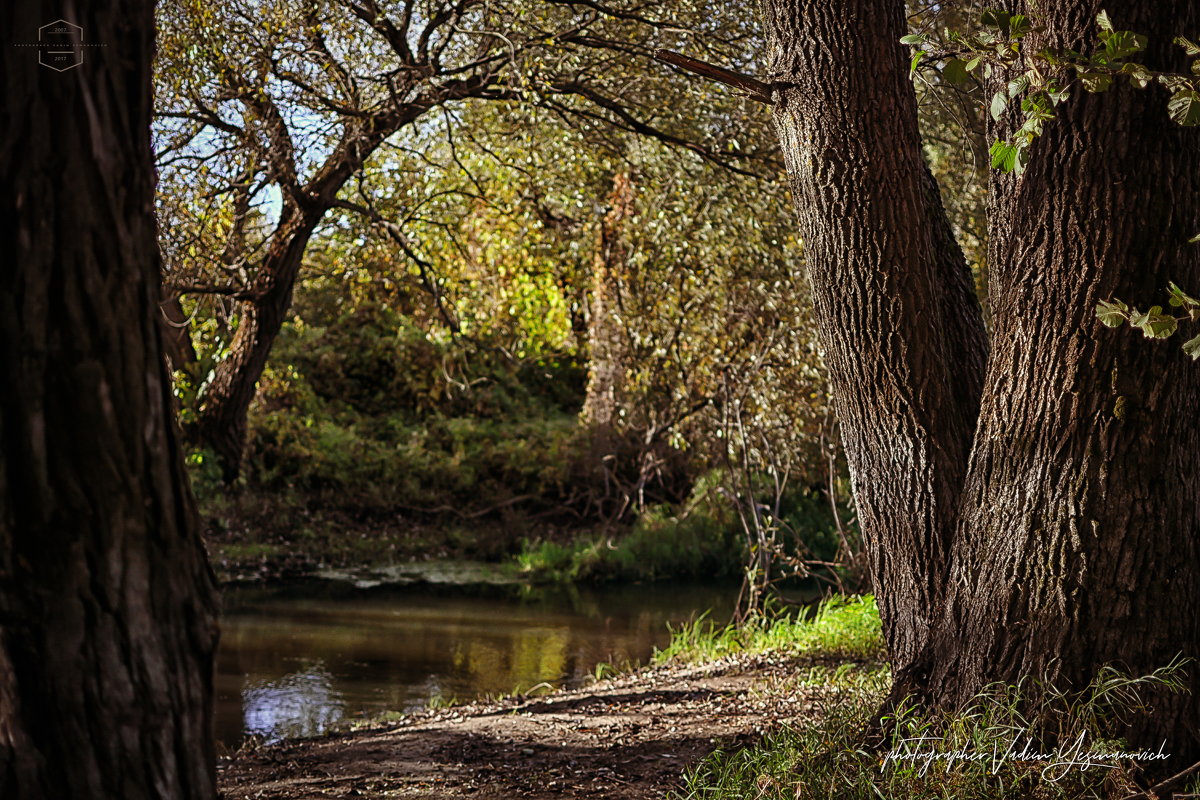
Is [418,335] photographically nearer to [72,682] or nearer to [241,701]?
[241,701]

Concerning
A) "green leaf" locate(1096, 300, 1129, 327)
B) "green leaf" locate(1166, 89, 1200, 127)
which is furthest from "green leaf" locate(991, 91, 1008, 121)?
"green leaf" locate(1096, 300, 1129, 327)

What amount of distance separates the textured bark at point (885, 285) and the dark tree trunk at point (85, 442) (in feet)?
8.53

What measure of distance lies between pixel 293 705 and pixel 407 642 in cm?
200

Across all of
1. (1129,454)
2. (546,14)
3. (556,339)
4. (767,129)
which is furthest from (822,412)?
(1129,454)

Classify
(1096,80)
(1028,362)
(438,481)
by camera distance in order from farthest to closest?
(438,481) → (1028,362) → (1096,80)

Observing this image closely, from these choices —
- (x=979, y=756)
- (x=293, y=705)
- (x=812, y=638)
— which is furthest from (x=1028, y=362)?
(x=293, y=705)

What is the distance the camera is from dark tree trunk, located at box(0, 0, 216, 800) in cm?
183

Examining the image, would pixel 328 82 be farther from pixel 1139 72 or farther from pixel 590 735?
pixel 1139 72

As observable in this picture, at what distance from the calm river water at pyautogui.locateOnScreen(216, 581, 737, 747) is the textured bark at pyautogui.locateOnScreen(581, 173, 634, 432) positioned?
2.70 m

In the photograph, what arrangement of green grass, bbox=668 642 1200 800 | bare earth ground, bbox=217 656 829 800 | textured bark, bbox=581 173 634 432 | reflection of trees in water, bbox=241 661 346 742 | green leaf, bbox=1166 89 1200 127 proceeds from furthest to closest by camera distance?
1. textured bark, bbox=581 173 634 432
2. reflection of trees in water, bbox=241 661 346 742
3. bare earth ground, bbox=217 656 829 800
4. green grass, bbox=668 642 1200 800
5. green leaf, bbox=1166 89 1200 127

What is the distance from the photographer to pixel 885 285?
3908 millimetres

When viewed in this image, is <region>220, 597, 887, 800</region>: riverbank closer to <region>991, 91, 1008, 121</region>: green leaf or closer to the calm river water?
the calm river water

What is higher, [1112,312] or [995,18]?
[995,18]

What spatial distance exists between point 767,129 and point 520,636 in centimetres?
482
